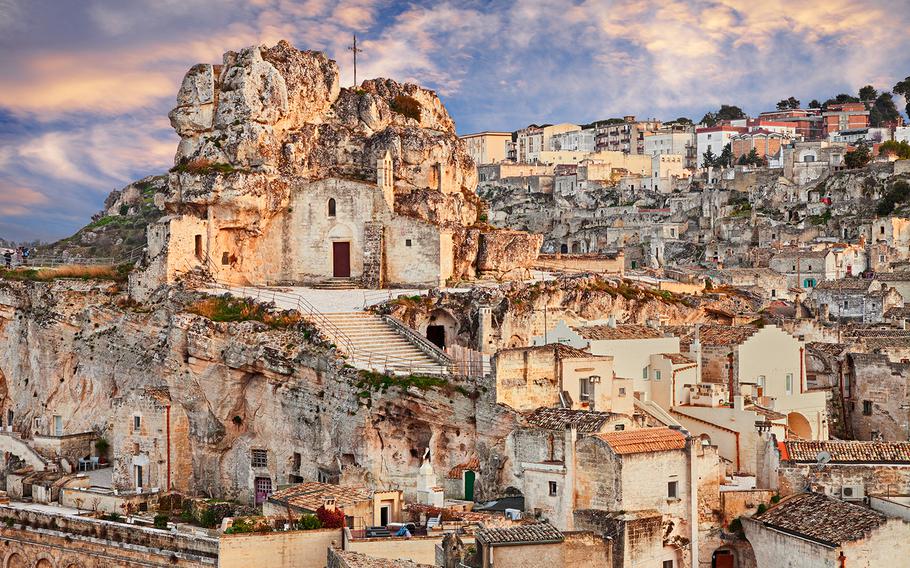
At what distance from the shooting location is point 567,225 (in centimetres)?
10856

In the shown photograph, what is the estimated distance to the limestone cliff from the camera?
1410 inches

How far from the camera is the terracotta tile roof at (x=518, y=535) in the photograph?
24.9 m

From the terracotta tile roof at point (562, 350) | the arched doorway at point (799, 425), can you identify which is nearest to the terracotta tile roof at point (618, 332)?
the terracotta tile roof at point (562, 350)

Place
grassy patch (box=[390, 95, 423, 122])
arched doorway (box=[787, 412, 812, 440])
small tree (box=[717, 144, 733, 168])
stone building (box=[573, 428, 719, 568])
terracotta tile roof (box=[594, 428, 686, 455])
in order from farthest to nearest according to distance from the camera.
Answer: small tree (box=[717, 144, 733, 168]) → grassy patch (box=[390, 95, 423, 122]) → arched doorway (box=[787, 412, 812, 440]) → terracotta tile roof (box=[594, 428, 686, 455]) → stone building (box=[573, 428, 719, 568])

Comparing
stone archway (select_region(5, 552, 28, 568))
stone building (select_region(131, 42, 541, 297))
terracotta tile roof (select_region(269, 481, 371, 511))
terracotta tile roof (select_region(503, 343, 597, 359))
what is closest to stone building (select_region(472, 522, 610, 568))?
terracotta tile roof (select_region(269, 481, 371, 511))

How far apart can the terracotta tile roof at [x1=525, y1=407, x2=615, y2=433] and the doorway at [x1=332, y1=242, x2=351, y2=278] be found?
57.4 ft

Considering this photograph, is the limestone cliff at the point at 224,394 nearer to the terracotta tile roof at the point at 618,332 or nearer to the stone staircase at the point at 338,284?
the terracotta tile roof at the point at 618,332

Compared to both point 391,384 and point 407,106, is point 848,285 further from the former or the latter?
point 391,384

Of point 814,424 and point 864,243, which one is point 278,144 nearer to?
point 814,424

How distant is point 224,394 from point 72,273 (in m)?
12.1

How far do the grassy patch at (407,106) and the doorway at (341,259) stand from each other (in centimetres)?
821

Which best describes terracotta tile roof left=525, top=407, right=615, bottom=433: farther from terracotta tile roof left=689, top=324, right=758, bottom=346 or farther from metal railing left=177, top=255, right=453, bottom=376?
terracotta tile roof left=689, top=324, right=758, bottom=346

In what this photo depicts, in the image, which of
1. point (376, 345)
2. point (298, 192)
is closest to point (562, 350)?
point (376, 345)

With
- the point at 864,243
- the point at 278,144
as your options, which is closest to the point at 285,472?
the point at 278,144
